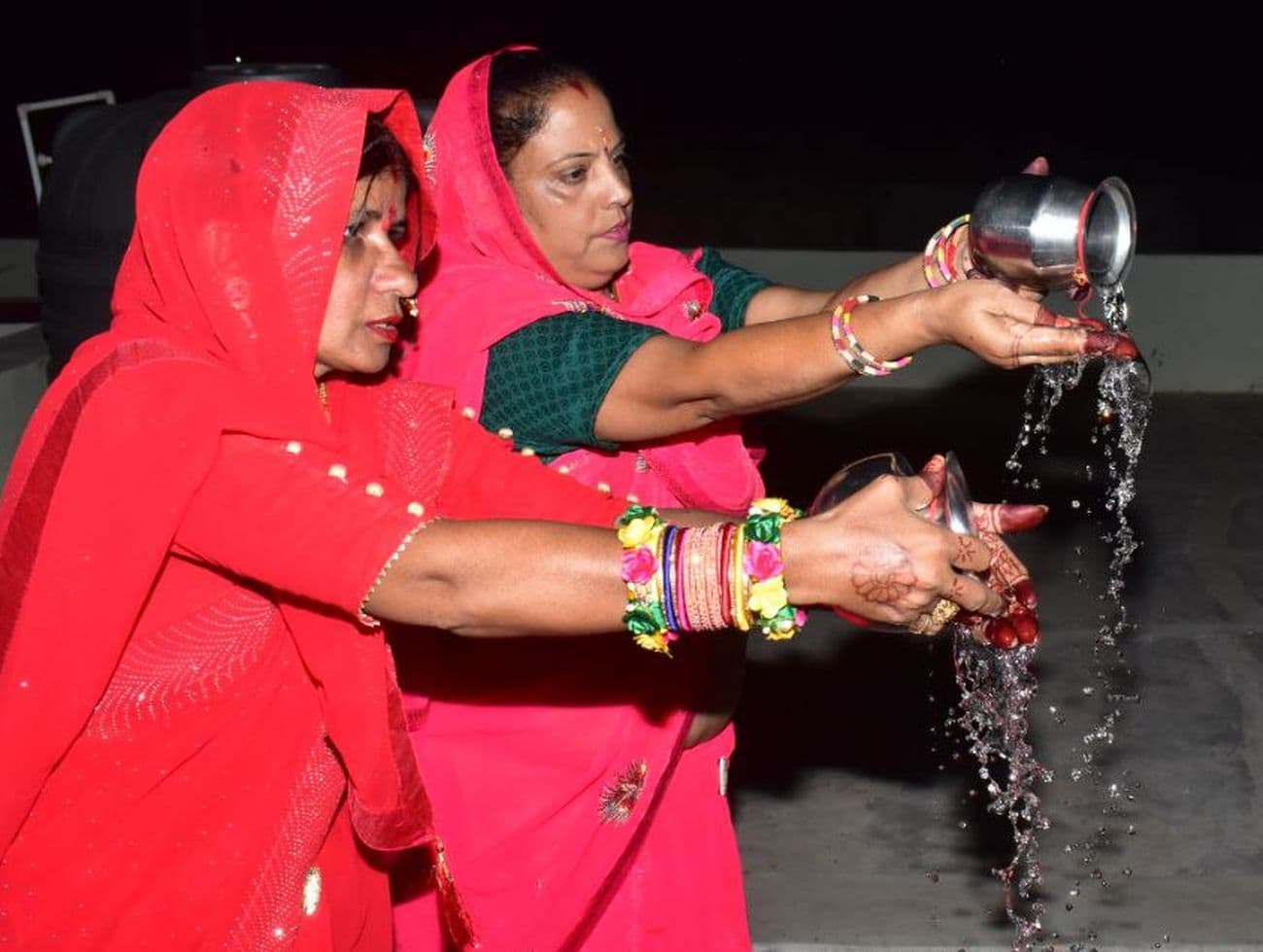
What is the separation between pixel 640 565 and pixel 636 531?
37 mm

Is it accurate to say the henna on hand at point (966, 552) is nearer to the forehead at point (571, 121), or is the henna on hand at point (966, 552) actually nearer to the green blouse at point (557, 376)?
the green blouse at point (557, 376)

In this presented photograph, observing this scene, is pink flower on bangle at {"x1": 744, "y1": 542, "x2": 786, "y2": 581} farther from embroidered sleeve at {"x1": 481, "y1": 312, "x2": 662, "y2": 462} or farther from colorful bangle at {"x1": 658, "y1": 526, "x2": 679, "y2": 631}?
embroidered sleeve at {"x1": 481, "y1": 312, "x2": 662, "y2": 462}

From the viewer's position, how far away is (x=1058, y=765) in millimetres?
3943

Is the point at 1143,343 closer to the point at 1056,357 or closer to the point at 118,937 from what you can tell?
the point at 1056,357

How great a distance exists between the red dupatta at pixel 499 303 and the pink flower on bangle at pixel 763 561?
81 cm

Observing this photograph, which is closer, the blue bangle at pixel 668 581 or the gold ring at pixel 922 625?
the blue bangle at pixel 668 581

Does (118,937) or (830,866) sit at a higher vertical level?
(118,937)

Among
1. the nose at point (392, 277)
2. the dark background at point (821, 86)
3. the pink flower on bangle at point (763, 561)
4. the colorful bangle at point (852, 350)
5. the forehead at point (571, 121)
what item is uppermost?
the forehead at point (571, 121)

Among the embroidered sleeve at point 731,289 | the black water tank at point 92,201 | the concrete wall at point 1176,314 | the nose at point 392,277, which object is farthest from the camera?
the concrete wall at point 1176,314

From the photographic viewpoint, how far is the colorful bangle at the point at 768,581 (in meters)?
1.73

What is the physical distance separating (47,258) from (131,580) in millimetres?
2564

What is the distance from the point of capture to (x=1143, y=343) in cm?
723

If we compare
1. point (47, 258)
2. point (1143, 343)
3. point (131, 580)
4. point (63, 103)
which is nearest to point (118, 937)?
point (131, 580)

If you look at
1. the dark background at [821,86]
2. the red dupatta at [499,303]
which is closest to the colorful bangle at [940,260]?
the red dupatta at [499,303]
